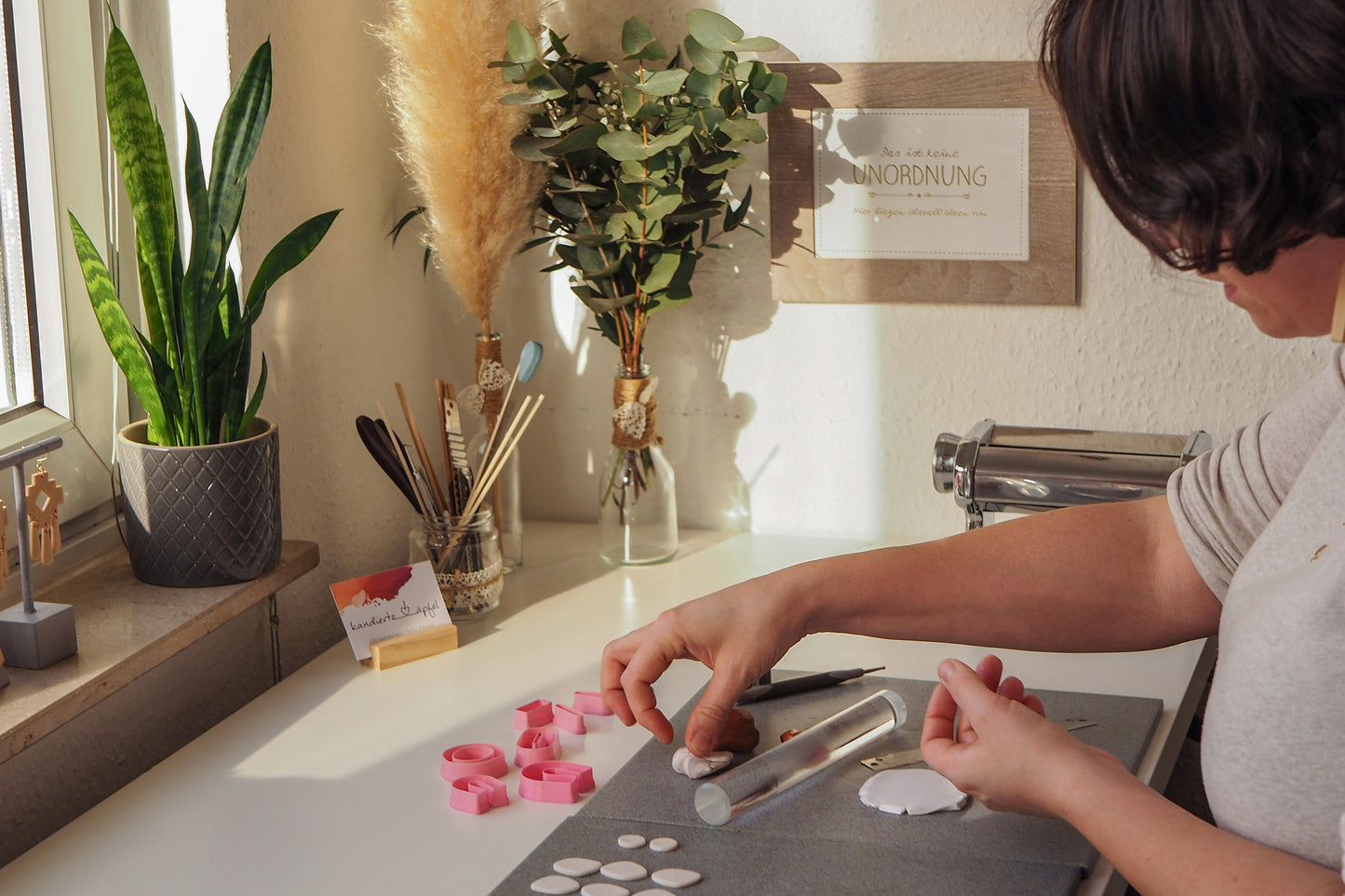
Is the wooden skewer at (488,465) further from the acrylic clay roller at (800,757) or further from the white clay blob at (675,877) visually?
the white clay blob at (675,877)

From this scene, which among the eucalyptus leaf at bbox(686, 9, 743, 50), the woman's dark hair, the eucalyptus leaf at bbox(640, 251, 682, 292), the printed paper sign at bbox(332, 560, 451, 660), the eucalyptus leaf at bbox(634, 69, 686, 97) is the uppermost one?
the eucalyptus leaf at bbox(686, 9, 743, 50)

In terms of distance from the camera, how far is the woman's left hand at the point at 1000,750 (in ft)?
2.87

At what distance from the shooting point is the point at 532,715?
3.85ft

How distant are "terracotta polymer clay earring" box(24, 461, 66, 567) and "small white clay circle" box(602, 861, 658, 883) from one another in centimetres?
56

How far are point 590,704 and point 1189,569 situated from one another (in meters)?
0.50

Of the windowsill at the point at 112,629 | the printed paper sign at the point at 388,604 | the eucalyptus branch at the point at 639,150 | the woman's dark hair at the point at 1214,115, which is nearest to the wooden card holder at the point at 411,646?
the printed paper sign at the point at 388,604

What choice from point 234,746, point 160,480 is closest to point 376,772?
point 234,746

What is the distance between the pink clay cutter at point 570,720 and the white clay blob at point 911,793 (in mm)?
269

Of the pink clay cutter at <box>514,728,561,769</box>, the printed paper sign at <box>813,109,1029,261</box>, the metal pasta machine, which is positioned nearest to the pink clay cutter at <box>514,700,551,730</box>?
the pink clay cutter at <box>514,728,561,769</box>

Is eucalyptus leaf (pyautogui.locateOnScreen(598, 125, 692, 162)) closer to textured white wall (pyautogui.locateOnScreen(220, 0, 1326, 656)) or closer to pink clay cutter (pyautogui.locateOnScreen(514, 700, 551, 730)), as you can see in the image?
textured white wall (pyautogui.locateOnScreen(220, 0, 1326, 656))

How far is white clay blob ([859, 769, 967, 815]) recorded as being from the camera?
0.97m

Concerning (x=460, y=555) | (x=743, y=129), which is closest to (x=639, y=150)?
(x=743, y=129)

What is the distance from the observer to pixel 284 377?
1.43 metres

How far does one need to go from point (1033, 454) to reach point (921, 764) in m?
0.45
